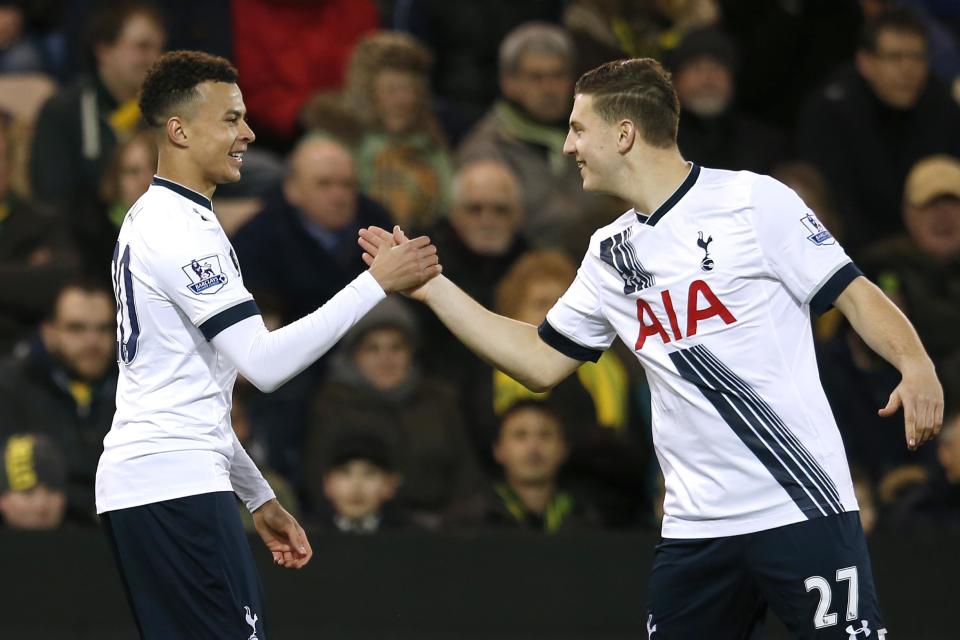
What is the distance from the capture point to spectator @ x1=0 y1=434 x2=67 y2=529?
7469mm

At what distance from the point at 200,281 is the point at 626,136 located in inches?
54.2

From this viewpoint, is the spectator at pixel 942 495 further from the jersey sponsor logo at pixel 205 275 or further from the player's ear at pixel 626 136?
the jersey sponsor logo at pixel 205 275

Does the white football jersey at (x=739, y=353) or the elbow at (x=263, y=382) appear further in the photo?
the white football jersey at (x=739, y=353)

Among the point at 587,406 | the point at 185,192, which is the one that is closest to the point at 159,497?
the point at 185,192

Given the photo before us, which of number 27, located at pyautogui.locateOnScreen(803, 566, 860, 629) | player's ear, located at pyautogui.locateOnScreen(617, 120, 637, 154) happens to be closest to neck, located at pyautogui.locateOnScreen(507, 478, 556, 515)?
player's ear, located at pyautogui.locateOnScreen(617, 120, 637, 154)

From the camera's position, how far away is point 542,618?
761 centimetres

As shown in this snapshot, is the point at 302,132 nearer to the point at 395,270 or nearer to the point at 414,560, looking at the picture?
the point at 414,560

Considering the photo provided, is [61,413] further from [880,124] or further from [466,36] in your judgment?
[880,124]

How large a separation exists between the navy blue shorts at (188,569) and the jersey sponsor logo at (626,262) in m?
1.38

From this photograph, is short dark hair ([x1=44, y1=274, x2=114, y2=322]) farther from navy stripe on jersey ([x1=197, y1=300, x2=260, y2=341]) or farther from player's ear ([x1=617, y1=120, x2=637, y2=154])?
player's ear ([x1=617, y1=120, x2=637, y2=154])

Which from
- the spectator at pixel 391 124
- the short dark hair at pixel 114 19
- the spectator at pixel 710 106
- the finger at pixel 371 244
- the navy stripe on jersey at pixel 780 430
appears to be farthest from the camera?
the spectator at pixel 710 106

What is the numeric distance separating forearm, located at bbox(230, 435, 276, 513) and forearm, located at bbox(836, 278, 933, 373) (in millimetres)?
1811

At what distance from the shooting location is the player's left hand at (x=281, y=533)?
17.2ft

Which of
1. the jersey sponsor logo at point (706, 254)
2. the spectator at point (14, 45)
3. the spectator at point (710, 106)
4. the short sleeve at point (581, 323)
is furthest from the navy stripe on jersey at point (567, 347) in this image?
the spectator at point (14, 45)
